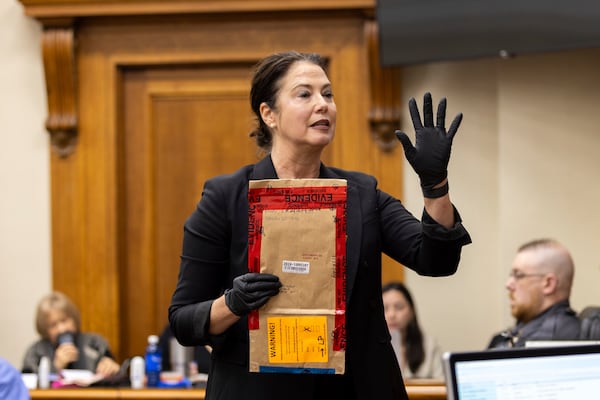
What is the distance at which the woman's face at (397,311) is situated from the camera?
15.9 ft

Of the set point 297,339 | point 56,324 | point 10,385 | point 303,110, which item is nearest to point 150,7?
point 56,324

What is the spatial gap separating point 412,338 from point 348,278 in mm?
2994

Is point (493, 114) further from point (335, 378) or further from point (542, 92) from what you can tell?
point (335, 378)

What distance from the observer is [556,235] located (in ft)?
16.2

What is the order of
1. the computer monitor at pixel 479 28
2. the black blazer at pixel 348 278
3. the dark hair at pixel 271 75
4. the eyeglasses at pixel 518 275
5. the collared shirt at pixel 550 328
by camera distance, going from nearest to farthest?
the black blazer at pixel 348 278 < the dark hair at pixel 271 75 < the collared shirt at pixel 550 328 < the eyeglasses at pixel 518 275 < the computer monitor at pixel 479 28

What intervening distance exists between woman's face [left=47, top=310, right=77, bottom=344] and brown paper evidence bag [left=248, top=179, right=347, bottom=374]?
319cm

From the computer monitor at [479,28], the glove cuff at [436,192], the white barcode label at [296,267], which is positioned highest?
the computer monitor at [479,28]

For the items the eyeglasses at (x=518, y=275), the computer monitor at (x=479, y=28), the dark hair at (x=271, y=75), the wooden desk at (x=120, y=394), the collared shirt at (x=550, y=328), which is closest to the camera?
the dark hair at (x=271, y=75)

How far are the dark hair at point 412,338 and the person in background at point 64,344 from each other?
1.37m

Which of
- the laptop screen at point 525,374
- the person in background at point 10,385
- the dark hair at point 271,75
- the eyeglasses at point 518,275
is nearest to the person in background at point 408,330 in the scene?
the eyeglasses at point 518,275

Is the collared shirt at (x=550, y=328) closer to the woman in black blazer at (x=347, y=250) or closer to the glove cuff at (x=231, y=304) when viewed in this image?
the woman in black blazer at (x=347, y=250)

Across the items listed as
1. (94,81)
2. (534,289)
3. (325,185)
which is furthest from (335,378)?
(94,81)

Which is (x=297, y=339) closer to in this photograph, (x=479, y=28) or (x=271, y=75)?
(x=271, y=75)

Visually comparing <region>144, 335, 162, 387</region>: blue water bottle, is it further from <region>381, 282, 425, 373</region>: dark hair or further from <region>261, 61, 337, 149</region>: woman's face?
<region>261, 61, 337, 149</region>: woman's face
